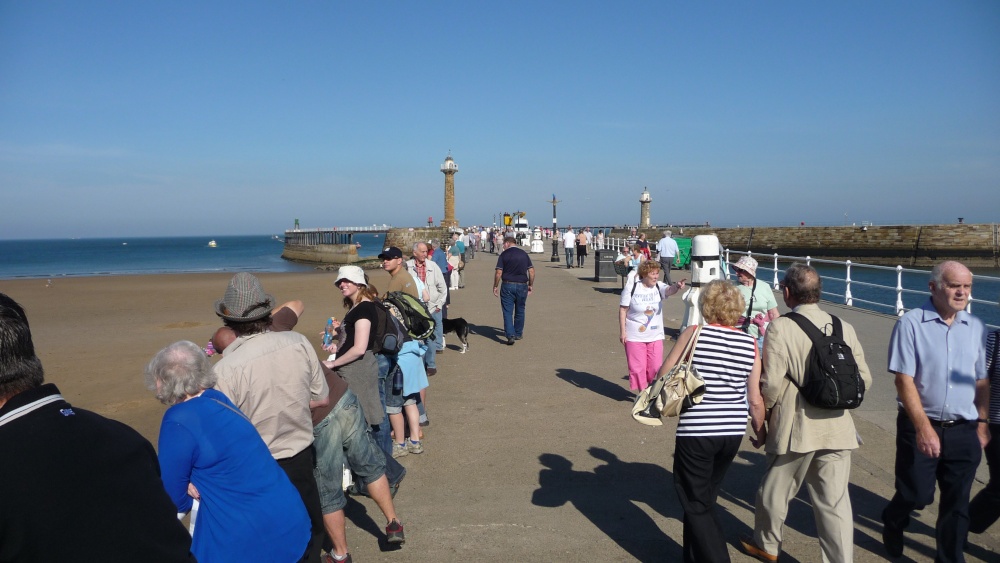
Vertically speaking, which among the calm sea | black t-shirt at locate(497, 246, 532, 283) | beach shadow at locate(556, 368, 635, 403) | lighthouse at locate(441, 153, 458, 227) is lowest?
the calm sea

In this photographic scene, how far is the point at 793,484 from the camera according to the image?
3742 millimetres

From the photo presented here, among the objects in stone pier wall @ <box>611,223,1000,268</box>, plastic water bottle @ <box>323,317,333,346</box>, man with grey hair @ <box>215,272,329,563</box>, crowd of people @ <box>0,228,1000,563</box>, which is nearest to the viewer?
crowd of people @ <box>0,228,1000,563</box>

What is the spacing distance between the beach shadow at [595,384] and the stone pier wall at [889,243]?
38.0 m

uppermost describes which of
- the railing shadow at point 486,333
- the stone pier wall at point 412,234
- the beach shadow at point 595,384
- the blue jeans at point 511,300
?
the stone pier wall at point 412,234

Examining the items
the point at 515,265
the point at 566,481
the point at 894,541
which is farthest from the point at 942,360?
the point at 515,265

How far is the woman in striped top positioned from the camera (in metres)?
3.59

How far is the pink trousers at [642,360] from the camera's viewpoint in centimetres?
708

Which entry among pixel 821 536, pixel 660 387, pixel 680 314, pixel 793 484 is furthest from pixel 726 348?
pixel 680 314

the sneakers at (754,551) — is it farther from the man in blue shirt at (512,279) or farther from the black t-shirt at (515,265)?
the black t-shirt at (515,265)

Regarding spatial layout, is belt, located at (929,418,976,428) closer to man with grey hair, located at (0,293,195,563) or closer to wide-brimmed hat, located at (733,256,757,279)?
wide-brimmed hat, located at (733,256,757,279)

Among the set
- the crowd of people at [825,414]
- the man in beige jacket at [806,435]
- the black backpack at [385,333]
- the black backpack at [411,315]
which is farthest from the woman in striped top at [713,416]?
the black backpack at [411,315]

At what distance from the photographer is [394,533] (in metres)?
4.09

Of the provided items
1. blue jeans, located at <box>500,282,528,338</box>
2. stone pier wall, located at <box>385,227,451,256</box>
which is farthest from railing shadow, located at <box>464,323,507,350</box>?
stone pier wall, located at <box>385,227,451,256</box>

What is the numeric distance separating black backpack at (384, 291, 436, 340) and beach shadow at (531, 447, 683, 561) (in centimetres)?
145
